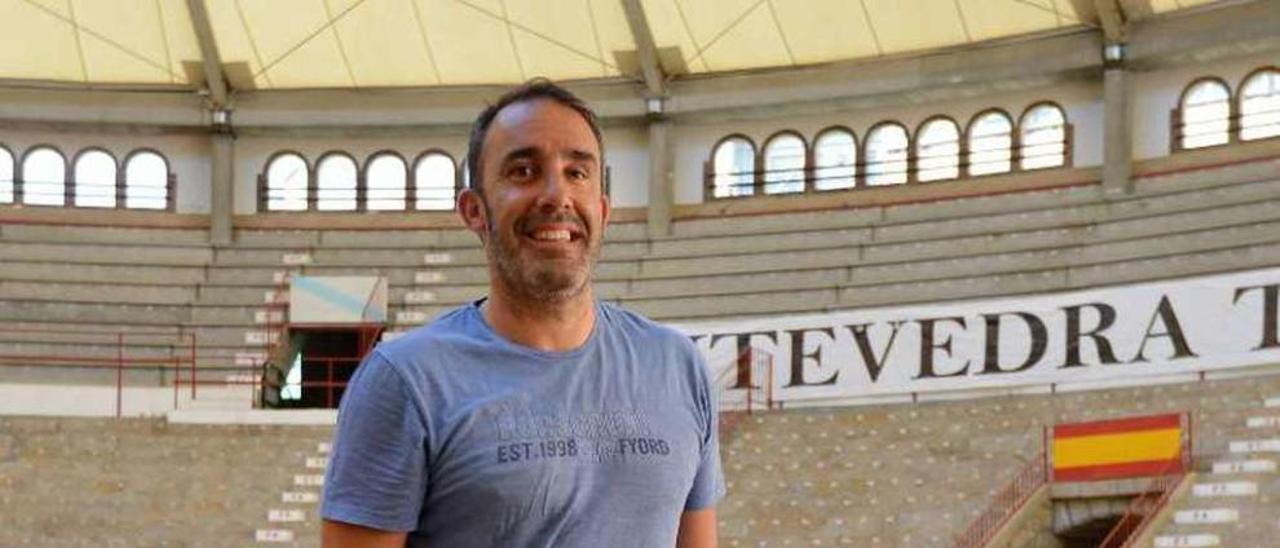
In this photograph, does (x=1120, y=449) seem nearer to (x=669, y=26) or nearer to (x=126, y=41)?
(x=669, y=26)

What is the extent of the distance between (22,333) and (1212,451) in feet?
48.6

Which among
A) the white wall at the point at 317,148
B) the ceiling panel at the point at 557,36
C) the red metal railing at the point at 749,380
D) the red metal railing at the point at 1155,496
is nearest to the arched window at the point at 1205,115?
the red metal railing at the point at 749,380

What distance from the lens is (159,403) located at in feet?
88.1

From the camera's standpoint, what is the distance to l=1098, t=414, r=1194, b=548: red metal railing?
19.7m

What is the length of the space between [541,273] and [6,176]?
2928 cm

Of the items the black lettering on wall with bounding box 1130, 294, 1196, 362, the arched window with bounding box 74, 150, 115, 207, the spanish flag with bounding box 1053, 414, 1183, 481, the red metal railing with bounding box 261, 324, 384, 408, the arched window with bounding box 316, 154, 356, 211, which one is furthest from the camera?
the arched window with bounding box 316, 154, 356, 211

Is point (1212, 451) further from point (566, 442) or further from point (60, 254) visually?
point (566, 442)

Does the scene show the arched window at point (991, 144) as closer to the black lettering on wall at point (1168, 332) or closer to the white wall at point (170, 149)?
the black lettering on wall at point (1168, 332)

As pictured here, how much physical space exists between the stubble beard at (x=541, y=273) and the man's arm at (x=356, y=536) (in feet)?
0.92

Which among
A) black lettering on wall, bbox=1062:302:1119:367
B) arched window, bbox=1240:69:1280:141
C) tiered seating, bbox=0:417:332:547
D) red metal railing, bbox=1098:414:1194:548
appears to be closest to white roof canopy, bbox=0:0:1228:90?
arched window, bbox=1240:69:1280:141

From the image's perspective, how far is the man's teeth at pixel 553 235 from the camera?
234cm

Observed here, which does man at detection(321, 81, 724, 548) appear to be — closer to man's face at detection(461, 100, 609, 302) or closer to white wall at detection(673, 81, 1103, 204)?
man's face at detection(461, 100, 609, 302)

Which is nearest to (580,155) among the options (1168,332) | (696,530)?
(696,530)

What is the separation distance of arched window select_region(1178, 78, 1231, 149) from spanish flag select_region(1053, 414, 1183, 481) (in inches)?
246
